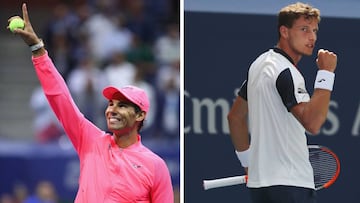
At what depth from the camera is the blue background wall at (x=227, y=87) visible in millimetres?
6145

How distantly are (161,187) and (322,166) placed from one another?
101 cm

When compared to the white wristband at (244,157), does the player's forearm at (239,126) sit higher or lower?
higher

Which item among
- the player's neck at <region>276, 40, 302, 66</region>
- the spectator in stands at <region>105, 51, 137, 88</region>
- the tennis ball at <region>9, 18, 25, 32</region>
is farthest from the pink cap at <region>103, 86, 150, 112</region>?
the spectator in stands at <region>105, 51, 137, 88</region>

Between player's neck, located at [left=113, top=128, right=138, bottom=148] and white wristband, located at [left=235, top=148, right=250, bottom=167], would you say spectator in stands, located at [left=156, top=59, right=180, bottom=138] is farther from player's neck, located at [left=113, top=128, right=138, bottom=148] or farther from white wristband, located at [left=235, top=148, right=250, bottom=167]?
player's neck, located at [left=113, top=128, right=138, bottom=148]

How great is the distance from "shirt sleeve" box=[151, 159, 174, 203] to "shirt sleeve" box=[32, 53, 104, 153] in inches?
15.1

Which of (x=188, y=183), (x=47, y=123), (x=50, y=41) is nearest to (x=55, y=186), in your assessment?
(x=47, y=123)

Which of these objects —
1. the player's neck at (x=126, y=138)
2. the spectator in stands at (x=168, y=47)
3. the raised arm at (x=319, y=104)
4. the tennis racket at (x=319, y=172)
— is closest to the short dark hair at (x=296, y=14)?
the raised arm at (x=319, y=104)

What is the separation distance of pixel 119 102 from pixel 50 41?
9.30 m

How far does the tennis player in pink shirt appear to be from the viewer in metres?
5.04

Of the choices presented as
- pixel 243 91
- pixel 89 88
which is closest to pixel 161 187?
pixel 243 91

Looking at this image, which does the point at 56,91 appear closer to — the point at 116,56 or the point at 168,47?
the point at 116,56

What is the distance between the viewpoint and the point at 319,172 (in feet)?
18.3

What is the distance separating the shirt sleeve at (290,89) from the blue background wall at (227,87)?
109cm

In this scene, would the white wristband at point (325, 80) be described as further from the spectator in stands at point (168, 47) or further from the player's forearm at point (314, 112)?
the spectator in stands at point (168, 47)
